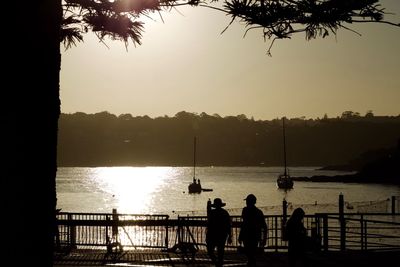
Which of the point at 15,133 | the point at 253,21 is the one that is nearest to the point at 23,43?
the point at 15,133

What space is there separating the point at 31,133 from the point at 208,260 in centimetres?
1433

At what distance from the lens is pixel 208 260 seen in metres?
17.5

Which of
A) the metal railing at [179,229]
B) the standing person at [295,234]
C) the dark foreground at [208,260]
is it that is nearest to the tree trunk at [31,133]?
the standing person at [295,234]

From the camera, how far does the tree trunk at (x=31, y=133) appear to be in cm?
353

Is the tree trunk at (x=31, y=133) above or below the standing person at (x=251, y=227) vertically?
above

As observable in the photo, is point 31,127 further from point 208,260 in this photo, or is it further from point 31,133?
point 208,260

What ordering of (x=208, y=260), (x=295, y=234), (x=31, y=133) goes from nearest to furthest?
(x=31, y=133)
(x=295, y=234)
(x=208, y=260)

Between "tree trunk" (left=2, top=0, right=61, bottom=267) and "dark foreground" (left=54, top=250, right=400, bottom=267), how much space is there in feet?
40.0

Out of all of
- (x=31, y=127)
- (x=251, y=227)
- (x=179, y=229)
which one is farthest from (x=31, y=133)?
(x=179, y=229)

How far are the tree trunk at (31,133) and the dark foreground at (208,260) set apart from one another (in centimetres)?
1219

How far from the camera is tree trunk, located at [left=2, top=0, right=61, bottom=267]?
3.53 metres

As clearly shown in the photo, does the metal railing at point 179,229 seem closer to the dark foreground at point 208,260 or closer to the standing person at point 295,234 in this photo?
the dark foreground at point 208,260

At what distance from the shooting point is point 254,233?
13344 mm

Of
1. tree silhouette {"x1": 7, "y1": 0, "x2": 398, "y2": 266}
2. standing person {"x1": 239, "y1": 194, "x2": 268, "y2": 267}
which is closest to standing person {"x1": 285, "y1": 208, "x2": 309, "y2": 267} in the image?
standing person {"x1": 239, "y1": 194, "x2": 268, "y2": 267}
